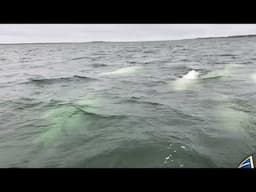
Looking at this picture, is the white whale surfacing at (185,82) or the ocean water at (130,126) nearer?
the ocean water at (130,126)

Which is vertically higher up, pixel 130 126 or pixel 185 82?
pixel 185 82

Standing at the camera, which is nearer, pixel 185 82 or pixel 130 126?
pixel 130 126

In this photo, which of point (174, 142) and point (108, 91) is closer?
point (174, 142)

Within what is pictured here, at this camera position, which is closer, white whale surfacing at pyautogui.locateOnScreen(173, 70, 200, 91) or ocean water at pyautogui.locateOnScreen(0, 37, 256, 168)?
ocean water at pyautogui.locateOnScreen(0, 37, 256, 168)

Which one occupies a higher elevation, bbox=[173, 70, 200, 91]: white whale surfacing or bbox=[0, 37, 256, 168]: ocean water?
bbox=[173, 70, 200, 91]: white whale surfacing

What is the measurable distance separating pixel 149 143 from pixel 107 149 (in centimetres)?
113

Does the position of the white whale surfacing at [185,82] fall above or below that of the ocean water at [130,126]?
above
